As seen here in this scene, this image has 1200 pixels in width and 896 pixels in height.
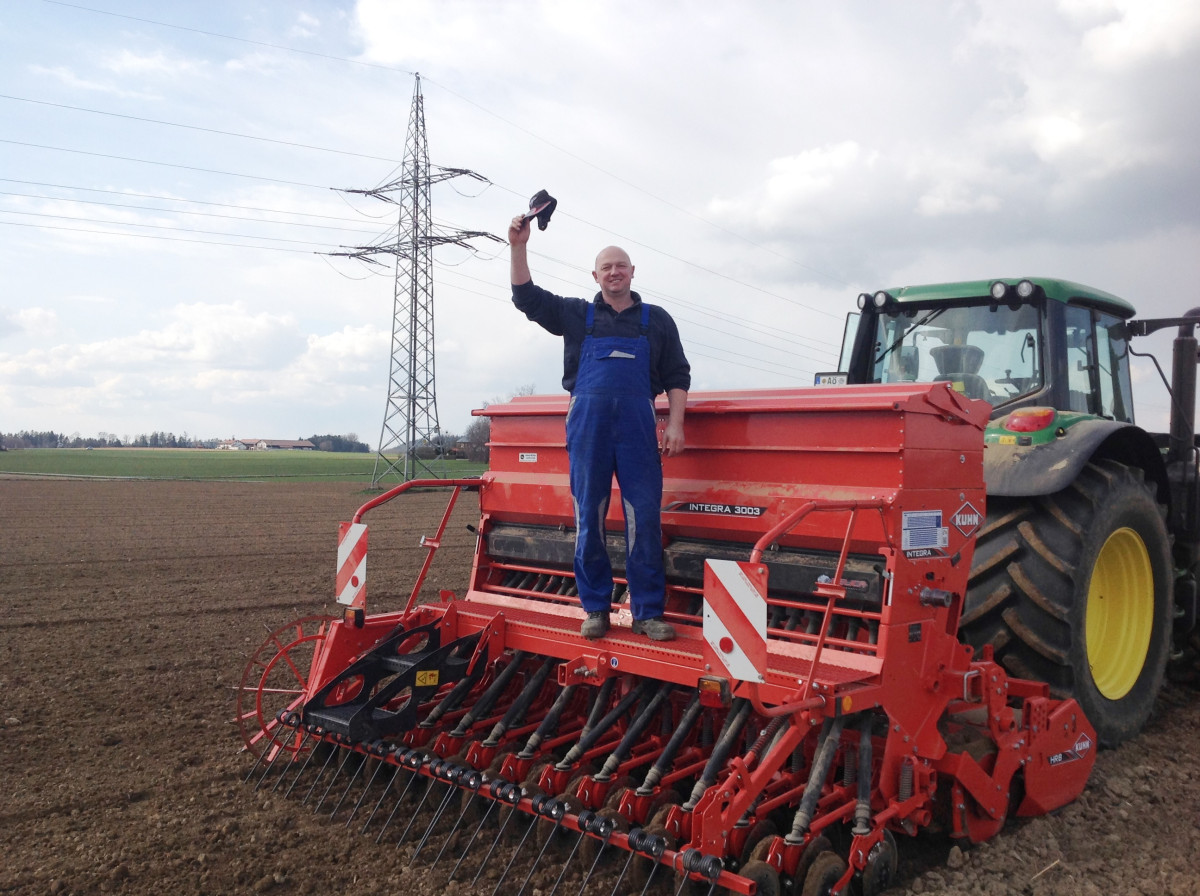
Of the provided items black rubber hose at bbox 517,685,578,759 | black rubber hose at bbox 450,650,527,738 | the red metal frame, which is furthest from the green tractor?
black rubber hose at bbox 450,650,527,738

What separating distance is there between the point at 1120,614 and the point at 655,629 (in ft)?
8.88

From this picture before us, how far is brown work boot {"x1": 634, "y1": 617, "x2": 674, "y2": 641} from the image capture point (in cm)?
383

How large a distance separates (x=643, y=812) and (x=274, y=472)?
1671 inches

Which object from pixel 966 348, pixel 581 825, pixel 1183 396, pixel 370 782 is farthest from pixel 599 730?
pixel 1183 396

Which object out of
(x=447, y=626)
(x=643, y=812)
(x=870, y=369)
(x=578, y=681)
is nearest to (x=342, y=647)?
(x=447, y=626)

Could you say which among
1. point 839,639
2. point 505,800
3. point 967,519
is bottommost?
point 505,800

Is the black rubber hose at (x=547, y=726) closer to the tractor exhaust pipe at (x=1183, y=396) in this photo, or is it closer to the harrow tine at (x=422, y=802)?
the harrow tine at (x=422, y=802)

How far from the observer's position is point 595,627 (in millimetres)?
3938

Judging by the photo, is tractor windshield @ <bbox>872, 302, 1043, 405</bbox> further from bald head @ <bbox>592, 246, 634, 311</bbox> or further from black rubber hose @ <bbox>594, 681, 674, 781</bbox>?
black rubber hose @ <bbox>594, 681, 674, 781</bbox>

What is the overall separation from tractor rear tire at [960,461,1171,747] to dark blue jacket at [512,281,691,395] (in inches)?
63.6

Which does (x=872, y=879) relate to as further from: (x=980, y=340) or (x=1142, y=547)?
(x=980, y=340)

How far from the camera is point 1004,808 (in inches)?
146

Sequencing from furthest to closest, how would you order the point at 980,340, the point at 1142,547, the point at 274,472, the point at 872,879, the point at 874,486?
the point at 274,472 → the point at 980,340 → the point at 1142,547 → the point at 874,486 → the point at 872,879

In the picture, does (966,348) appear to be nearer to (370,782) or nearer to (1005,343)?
(1005,343)
